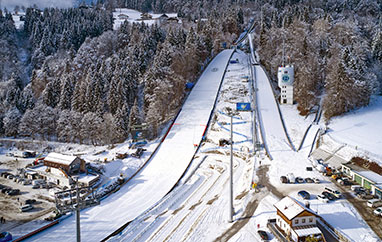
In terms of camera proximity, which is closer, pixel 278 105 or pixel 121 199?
pixel 121 199

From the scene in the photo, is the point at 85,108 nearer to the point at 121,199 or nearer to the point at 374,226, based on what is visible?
the point at 121,199

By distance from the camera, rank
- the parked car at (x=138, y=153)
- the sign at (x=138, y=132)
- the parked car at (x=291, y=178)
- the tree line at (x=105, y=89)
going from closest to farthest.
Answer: the parked car at (x=291, y=178) → the parked car at (x=138, y=153) → the sign at (x=138, y=132) → the tree line at (x=105, y=89)

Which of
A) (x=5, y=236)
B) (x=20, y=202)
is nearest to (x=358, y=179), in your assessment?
(x=5, y=236)

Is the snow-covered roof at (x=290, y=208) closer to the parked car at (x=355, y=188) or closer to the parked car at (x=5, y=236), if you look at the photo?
the parked car at (x=355, y=188)

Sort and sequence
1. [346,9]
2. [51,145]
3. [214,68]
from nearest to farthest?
[51,145], [214,68], [346,9]

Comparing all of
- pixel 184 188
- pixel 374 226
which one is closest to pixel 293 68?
pixel 184 188

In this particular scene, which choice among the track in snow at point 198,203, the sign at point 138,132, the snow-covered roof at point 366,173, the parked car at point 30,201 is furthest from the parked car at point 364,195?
the parked car at point 30,201
